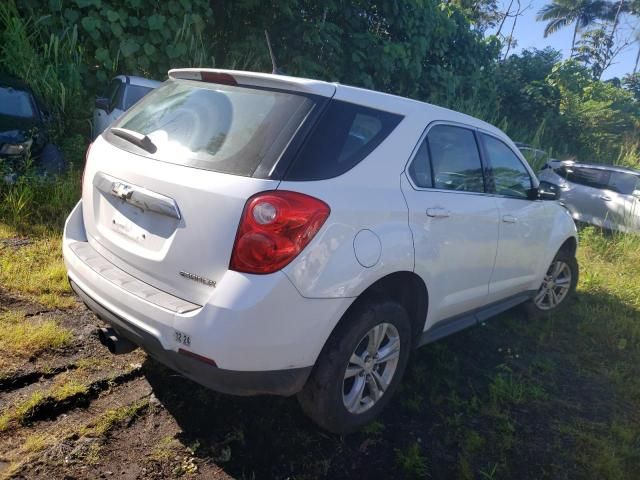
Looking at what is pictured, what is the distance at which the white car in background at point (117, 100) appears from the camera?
7.30 meters

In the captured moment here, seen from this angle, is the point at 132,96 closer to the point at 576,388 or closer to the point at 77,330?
the point at 77,330

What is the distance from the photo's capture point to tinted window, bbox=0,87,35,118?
619 cm

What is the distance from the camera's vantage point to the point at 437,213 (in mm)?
2840

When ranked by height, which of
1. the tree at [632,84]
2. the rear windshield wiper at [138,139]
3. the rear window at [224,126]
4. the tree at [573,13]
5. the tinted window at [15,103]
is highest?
the tree at [573,13]

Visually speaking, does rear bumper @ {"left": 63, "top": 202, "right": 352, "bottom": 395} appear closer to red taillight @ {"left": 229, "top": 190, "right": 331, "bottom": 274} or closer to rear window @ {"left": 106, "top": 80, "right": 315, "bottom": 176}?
red taillight @ {"left": 229, "top": 190, "right": 331, "bottom": 274}

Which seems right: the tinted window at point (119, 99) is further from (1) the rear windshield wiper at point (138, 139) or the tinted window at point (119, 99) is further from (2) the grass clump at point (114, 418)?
(2) the grass clump at point (114, 418)

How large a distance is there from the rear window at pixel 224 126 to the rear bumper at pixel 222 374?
0.80 meters

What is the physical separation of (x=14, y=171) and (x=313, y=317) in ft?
16.1

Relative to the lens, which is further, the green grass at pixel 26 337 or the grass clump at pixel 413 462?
the green grass at pixel 26 337

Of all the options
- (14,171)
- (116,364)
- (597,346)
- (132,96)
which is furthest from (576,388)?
(132,96)

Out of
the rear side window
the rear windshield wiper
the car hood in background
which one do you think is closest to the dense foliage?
the rear side window

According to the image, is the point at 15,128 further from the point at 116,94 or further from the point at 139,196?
the point at 139,196

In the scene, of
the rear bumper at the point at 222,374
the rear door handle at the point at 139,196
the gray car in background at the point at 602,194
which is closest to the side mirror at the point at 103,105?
the rear door handle at the point at 139,196

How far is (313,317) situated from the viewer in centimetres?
219
